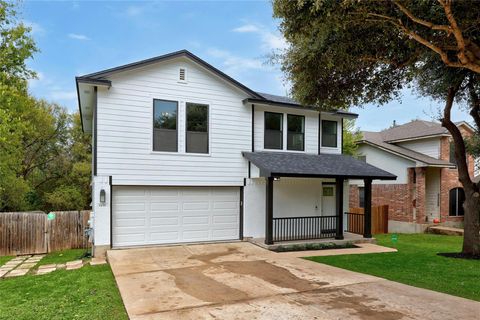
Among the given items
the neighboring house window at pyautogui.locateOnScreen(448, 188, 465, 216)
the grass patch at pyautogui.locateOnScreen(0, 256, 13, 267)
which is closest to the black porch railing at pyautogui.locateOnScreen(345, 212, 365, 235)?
the neighboring house window at pyautogui.locateOnScreen(448, 188, 465, 216)

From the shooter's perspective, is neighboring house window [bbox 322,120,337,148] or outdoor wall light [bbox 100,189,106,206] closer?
outdoor wall light [bbox 100,189,106,206]

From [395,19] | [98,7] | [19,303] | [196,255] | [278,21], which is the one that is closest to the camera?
[19,303]

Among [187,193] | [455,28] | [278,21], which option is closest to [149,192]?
[187,193]

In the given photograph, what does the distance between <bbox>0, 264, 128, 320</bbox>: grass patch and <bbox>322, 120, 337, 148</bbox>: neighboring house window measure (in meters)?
9.68

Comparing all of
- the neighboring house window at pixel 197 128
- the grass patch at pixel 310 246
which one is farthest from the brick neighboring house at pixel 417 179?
the neighboring house window at pixel 197 128

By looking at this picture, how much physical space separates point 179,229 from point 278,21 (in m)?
7.30

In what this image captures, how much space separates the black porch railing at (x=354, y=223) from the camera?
14.3 meters

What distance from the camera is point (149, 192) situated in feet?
36.2

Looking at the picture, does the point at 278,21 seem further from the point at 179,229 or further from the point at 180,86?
the point at 179,229

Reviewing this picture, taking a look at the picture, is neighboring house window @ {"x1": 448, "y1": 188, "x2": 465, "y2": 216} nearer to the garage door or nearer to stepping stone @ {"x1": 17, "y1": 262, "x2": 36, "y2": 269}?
the garage door

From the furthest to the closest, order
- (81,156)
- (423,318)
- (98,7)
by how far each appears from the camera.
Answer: (81,156) < (98,7) < (423,318)

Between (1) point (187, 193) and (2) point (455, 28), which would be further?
(1) point (187, 193)

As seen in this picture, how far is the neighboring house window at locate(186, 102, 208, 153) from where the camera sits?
37.7 ft

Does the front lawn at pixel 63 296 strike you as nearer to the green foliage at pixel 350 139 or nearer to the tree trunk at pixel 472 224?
the tree trunk at pixel 472 224
